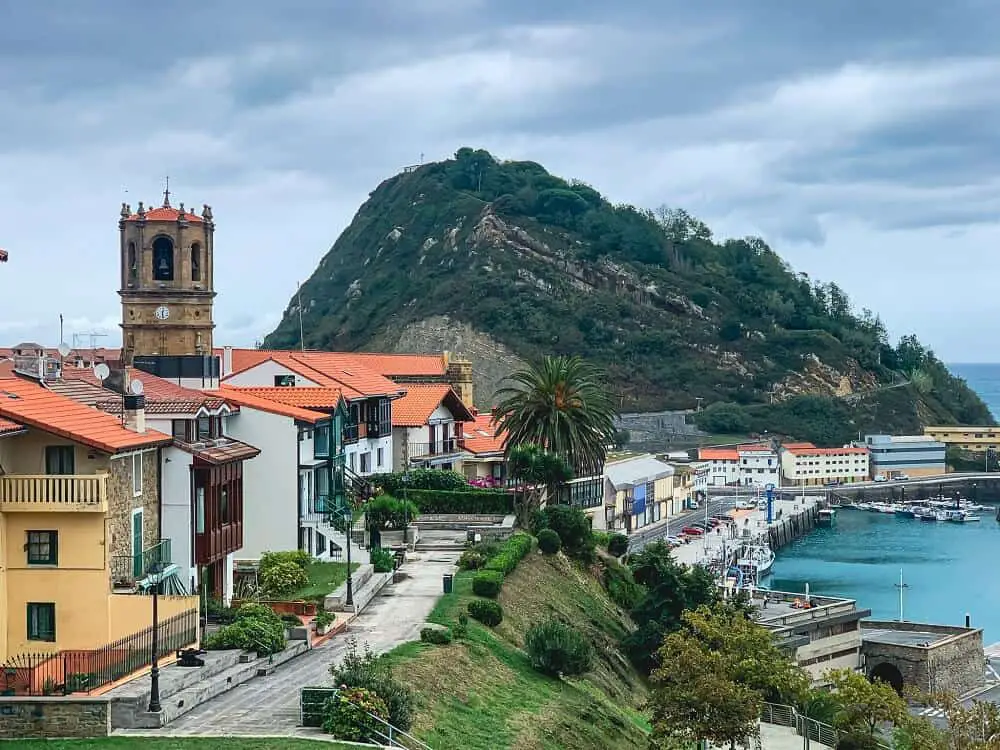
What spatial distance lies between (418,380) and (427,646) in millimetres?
69296

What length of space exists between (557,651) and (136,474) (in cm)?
1287

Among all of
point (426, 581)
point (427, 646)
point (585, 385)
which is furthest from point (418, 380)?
point (427, 646)

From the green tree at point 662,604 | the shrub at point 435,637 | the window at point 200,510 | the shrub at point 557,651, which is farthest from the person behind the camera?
the green tree at point 662,604

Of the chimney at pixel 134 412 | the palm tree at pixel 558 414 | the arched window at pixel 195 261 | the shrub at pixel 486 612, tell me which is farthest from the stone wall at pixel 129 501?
the arched window at pixel 195 261

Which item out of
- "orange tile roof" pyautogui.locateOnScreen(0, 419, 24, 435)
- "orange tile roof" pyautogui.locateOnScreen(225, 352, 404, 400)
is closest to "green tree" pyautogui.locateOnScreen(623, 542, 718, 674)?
"orange tile roof" pyautogui.locateOnScreen(225, 352, 404, 400)

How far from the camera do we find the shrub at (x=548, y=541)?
187 ft

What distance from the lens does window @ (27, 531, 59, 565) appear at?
111 ft

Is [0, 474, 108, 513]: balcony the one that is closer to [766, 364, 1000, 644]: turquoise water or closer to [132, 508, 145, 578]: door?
[132, 508, 145, 578]: door

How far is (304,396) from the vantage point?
5694 centimetres

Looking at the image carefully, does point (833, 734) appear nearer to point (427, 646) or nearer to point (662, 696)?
point (662, 696)

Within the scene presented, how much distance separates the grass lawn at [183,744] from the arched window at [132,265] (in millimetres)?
49531

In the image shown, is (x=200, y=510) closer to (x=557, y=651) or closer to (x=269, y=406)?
(x=269, y=406)

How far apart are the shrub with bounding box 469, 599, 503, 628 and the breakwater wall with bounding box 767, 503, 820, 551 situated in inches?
4409

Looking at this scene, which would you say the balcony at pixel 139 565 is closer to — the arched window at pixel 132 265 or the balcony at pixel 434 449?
the balcony at pixel 434 449
